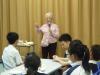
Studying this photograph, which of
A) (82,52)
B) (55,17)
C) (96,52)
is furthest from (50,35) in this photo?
(82,52)

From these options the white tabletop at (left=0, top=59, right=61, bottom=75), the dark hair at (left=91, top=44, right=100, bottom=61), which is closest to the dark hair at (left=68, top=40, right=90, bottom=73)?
the dark hair at (left=91, top=44, right=100, bottom=61)

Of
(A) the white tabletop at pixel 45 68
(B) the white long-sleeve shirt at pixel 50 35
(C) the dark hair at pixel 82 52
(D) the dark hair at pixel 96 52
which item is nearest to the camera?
(C) the dark hair at pixel 82 52

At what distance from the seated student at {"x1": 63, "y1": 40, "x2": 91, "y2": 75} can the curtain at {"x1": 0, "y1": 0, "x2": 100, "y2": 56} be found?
4186 millimetres

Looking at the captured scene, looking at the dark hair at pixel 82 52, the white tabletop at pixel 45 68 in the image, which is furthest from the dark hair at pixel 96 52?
the white tabletop at pixel 45 68

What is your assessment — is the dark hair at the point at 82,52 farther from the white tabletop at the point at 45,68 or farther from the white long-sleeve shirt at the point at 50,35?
the white long-sleeve shirt at the point at 50,35

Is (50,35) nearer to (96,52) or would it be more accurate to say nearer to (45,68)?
(45,68)

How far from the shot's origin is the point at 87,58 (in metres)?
2.71

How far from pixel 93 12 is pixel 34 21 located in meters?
1.69

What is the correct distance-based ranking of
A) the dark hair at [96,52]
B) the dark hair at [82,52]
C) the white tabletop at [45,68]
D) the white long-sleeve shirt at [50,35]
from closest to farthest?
the dark hair at [82,52] → the dark hair at [96,52] → the white tabletop at [45,68] → the white long-sleeve shirt at [50,35]

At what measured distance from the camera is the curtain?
698 cm

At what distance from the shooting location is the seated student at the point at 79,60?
8.79ft

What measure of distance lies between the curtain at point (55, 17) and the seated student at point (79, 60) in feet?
13.7

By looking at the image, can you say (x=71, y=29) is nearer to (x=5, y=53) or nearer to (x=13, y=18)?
(x=13, y=18)

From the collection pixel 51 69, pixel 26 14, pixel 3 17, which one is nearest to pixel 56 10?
pixel 26 14
